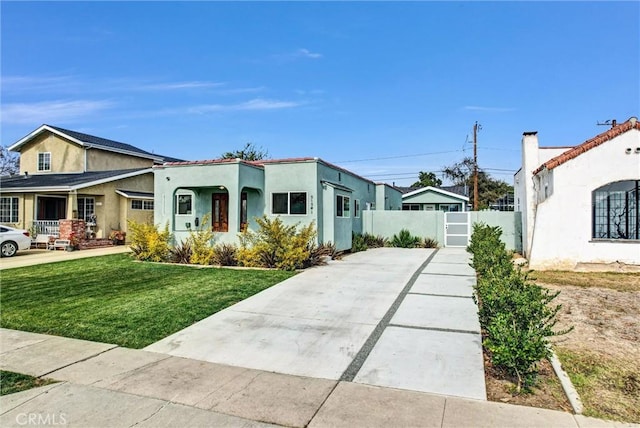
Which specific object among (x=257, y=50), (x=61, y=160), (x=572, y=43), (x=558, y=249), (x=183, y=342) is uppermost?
(x=257, y=50)

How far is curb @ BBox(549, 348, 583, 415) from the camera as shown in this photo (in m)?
3.39

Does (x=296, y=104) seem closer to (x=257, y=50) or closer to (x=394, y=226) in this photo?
(x=257, y=50)

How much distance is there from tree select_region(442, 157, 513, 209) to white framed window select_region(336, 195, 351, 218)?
1433 inches

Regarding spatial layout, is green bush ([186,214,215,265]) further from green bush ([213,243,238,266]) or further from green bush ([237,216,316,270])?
green bush ([237,216,316,270])

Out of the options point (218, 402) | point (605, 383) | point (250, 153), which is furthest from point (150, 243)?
point (250, 153)

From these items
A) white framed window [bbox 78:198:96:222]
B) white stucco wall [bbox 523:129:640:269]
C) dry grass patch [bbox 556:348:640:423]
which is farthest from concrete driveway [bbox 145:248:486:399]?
white framed window [bbox 78:198:96:222]

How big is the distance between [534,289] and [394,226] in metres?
16.0

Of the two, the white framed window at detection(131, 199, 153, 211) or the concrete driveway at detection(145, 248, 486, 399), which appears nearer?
the concrete driveway at detection(145, 248, 486, 399)

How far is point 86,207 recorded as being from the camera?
2070cm

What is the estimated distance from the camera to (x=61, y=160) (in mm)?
25875

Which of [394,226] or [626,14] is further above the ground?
[626,14]

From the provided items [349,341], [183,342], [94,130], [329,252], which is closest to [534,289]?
[349,341]

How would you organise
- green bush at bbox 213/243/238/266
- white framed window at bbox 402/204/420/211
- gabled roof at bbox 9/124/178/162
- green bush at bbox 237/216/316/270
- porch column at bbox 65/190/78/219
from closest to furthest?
green bush at bbox 237/216/316/270, green bush at bbox 213/243/238/266, porch column at bbox 65/190/78/219, gabled roof at bbox 9/124/178/162, white framed window at bbox 402/204/420/211

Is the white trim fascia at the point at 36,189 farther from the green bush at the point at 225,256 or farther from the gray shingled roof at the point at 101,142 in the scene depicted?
the green bush at the point at 225,256
